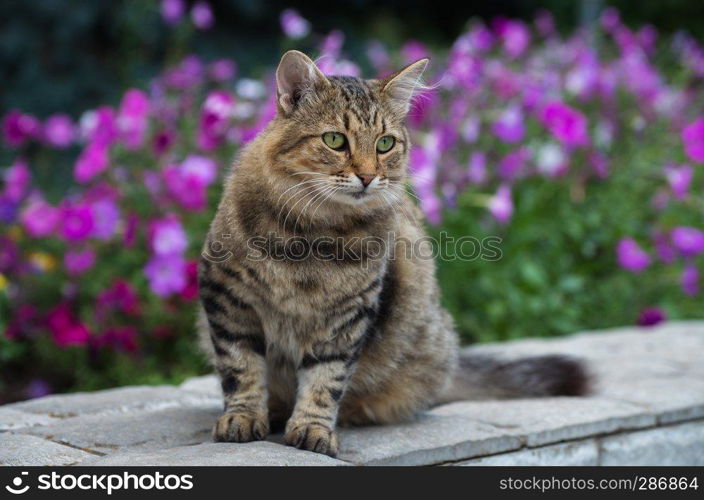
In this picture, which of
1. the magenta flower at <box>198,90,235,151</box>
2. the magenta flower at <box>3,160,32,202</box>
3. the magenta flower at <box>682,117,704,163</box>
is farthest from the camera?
the magenta flower at <box>682,117,704,163</box>

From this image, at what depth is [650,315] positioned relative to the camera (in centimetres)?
464

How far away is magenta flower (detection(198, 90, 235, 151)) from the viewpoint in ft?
14.7

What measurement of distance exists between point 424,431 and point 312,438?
482mm

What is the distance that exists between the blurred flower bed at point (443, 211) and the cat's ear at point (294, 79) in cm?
118

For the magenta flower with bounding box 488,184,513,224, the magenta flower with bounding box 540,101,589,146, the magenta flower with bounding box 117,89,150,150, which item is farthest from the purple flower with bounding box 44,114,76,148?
the magenta flower with bounding box 540,101,589,146

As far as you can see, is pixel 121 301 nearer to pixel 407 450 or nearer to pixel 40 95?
pixel 407 450

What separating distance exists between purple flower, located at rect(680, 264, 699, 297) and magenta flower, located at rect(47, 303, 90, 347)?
331 cm

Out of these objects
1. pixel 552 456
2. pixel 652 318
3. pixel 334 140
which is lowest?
pixel 552 456

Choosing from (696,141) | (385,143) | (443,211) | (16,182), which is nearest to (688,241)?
(696,141)

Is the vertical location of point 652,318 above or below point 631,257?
below

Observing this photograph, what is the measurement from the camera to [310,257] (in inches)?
103

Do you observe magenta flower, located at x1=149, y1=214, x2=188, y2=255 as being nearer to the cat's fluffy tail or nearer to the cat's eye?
the cat's fluffy tail

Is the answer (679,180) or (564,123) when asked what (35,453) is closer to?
(564,123)

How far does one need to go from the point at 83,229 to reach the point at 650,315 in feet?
9.52
